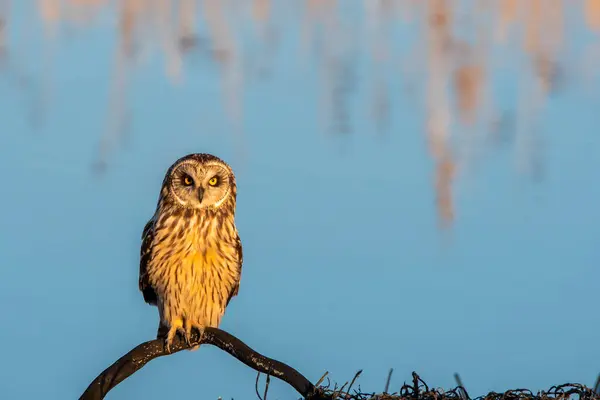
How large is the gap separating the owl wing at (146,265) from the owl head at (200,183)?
15 centimetres

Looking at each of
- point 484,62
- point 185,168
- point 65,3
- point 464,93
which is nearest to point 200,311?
point 185,168

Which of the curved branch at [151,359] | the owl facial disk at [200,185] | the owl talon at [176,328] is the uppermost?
the owl facial disk at [200,185]

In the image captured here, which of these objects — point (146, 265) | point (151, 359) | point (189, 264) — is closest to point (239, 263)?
point (189, 264)

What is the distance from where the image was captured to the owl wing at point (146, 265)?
3.96 meters

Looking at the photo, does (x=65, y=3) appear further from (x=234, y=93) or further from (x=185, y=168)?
(x=185, y=168)

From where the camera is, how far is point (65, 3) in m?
10.8

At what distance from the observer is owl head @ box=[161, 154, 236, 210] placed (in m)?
3.82

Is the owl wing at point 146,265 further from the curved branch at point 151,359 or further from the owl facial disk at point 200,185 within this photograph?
the curved branch at point 151,359

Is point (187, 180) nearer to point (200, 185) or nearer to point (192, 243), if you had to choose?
point (200, 185)

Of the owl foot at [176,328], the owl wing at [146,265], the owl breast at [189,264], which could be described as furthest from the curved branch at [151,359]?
the owl wing at [146,265]

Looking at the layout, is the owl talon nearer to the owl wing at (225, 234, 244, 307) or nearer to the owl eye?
the owl wing at (225, 234, 244, 307)

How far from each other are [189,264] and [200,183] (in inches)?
11.0

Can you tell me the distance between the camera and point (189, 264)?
3.88 metres

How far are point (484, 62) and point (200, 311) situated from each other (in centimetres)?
671
